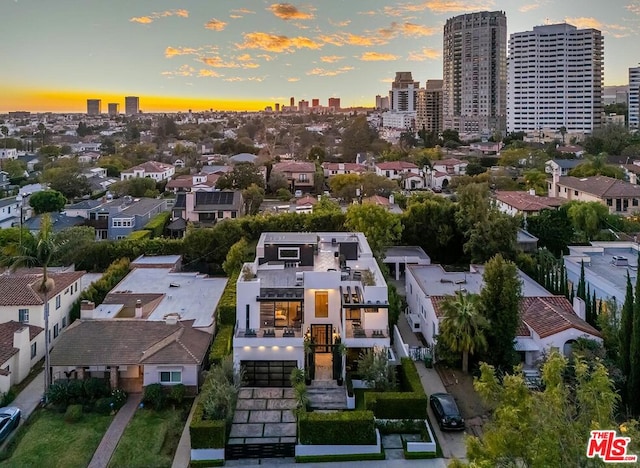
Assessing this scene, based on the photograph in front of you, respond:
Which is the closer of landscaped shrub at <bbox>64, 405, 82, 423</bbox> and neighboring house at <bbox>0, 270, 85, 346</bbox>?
landscaped shrub at <bbox>64, 405, 82, 423</bbox>

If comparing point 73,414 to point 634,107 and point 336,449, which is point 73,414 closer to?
point 336,449

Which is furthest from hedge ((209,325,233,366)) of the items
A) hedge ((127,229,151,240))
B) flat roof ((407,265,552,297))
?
hedge ((127,229,151,240))

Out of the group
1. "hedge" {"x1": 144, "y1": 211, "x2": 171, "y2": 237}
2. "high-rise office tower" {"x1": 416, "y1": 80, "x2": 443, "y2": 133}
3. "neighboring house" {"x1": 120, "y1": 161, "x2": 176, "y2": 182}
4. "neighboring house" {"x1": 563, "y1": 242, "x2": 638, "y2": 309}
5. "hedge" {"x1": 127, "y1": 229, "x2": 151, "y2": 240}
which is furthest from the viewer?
"high-rise office tower" {"x1": 416, "y1": 80, "x2": 443, "y2": 133}

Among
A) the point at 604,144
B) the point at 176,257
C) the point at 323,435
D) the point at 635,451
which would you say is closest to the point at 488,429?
the point at 635,451

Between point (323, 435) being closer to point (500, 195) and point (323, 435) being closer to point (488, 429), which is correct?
point (488, 429)

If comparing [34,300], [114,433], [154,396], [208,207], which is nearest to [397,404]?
[154,396]

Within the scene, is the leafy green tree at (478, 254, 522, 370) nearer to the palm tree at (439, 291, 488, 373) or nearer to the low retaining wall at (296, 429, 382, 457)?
the palm tree at (439, 291, 488, 373)

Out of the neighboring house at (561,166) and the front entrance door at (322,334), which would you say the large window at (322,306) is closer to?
the front entrance door at (322,334)
